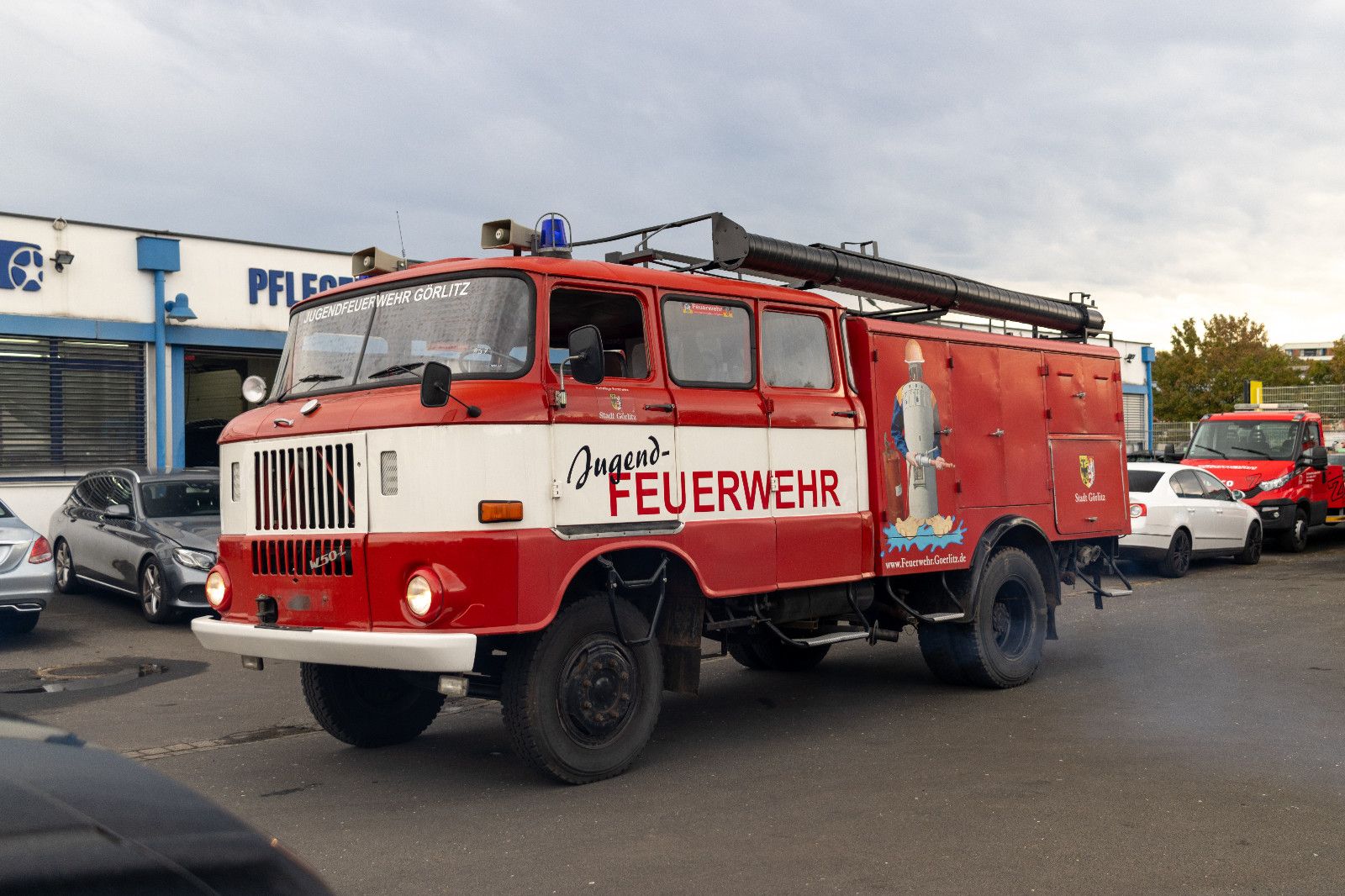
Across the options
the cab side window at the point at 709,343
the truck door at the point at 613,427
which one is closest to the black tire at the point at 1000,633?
the cab side window at the point at 709,343

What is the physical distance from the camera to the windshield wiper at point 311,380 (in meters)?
6.55

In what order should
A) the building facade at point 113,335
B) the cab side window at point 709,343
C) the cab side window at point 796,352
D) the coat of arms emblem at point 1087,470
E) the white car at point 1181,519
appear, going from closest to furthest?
the cab side window at point 709,343 → the cab side window at point 796,352 → the coat of arms emblem at point 1087,470 → the white car at point 1181,519 → the building facade at point 113,335

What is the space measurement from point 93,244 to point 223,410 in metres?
4.47

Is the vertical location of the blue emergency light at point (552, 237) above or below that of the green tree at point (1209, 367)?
below

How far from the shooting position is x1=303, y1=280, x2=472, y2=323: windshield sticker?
6246mm

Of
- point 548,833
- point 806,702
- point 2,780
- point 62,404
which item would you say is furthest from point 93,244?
point 2,780

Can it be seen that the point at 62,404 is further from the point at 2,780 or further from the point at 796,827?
the point at 2,780

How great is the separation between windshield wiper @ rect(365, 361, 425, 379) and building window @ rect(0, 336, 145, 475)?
13.5 metres

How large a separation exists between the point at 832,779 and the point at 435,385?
2.68m

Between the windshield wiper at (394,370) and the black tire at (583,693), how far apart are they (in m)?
1.38

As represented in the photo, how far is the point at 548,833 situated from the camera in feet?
17.2

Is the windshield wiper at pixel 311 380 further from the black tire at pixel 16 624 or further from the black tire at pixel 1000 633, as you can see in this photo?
the black tire at pixel 16 624

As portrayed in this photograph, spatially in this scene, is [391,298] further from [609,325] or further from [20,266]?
[20,266]

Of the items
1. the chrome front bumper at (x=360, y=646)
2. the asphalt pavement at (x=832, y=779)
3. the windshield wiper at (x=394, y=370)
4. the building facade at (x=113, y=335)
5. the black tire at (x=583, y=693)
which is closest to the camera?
the asphalt pavement at (x=832, y=779)
